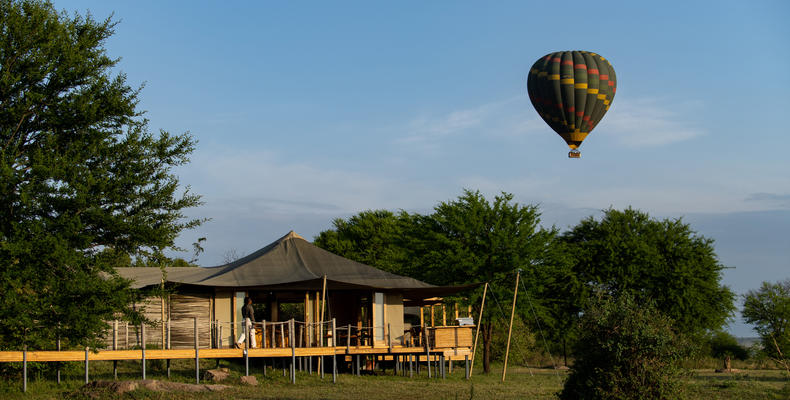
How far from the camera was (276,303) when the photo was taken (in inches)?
1156

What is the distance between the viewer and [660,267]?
154 feet

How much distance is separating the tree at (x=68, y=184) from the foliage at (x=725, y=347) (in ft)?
142

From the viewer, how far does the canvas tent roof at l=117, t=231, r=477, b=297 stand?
87.1 feet

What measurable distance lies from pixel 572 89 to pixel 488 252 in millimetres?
8368

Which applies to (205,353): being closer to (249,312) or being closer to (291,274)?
(249,312)

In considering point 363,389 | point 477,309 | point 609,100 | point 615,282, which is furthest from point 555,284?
point 363,389

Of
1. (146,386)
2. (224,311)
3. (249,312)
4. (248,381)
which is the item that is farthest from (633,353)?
(224,311)

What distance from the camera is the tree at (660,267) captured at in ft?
152

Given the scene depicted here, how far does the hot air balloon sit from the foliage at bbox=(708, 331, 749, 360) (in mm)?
26080

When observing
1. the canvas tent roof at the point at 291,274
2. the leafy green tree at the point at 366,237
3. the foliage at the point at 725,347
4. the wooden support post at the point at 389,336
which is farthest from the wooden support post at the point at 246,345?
the foliage at the point at 725,347

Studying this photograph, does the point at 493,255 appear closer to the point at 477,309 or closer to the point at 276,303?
the point at 477,309

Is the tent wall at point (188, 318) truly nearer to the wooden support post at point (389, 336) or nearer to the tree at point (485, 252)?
the wooden support post at point (389, 336)

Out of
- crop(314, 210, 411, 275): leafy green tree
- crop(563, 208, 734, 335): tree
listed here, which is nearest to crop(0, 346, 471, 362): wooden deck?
crop(563, 208, 734, 335): tree

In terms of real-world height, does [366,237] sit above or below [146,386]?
above
